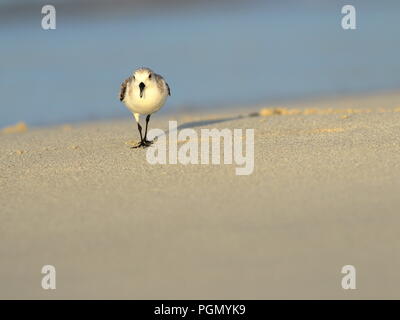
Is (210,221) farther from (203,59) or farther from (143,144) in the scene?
(203,59)

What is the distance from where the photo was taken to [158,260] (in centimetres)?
431

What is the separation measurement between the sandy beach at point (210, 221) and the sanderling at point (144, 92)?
21.2 inches

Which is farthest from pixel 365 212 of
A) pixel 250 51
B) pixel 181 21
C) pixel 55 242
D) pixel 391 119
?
pixel 181 21

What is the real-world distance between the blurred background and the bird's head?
10.7ft

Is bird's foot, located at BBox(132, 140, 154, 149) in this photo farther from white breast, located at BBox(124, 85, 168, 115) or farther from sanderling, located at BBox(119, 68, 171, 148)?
white breast, located at BBox(124, 85, 168, 115)

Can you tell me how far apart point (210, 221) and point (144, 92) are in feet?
9.09

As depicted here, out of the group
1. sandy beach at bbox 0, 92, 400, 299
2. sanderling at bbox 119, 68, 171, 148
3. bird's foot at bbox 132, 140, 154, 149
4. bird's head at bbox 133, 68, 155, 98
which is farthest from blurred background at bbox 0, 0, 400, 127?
sandy beach at bbox 0, 92, 400, 299

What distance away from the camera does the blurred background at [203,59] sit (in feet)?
37.8

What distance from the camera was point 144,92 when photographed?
7.38 m

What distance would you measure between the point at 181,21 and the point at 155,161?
45.5ft

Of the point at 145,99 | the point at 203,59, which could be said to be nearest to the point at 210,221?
the point at 145,99

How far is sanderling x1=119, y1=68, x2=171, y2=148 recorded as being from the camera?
7332 millimetres

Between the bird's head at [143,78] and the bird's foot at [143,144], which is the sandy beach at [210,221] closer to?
the bird's foot at [143,144]

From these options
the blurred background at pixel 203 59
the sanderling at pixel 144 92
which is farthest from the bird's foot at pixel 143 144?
the blurred background at pixel 203 59
